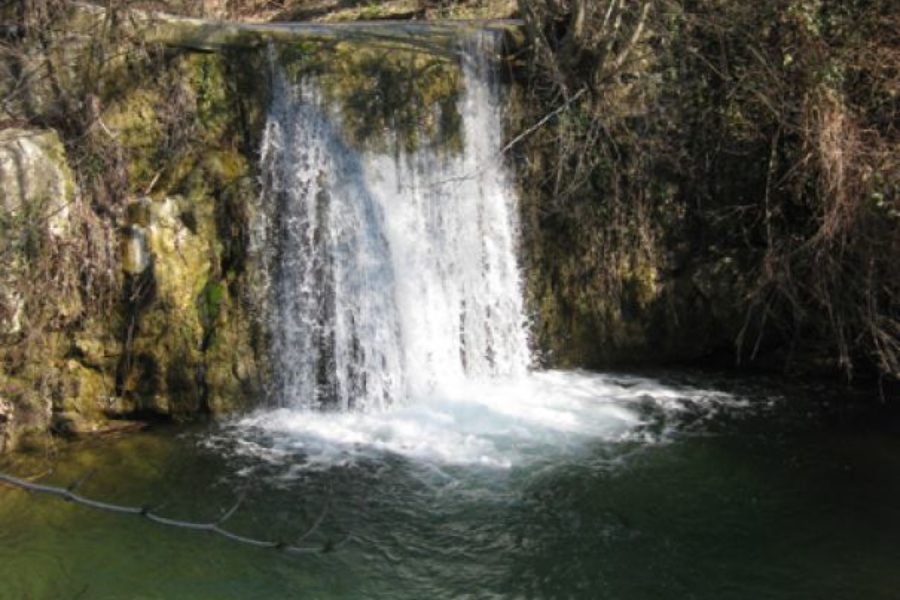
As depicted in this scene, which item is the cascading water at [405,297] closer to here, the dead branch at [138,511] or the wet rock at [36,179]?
the wet rock at [36,179]

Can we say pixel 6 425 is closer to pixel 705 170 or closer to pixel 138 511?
pixel 138 511

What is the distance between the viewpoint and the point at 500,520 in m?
5.57

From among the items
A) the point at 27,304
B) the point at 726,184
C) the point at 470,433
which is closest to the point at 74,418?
the point at 27,304

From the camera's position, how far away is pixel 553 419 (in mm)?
7012

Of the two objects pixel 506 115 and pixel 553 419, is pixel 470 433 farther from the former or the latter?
pixel 506 115

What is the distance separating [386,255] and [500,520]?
9.83ft

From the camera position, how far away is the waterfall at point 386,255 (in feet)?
24.4

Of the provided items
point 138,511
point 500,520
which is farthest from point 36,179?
point 138,511

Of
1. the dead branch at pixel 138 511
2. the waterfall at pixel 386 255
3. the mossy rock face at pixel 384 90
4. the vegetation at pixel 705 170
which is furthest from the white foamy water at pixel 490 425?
the dead branch at pixel 138 511

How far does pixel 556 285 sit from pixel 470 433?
207 centimetres

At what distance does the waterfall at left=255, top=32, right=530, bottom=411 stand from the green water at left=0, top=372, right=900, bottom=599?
1048 millimetres

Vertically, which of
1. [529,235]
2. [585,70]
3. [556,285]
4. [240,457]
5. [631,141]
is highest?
[585,70]

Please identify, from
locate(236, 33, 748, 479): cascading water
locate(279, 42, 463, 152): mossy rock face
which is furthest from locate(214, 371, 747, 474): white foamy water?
locate(279, 42, 463, 152): mossy rock face

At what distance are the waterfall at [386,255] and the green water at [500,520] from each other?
1.05m
